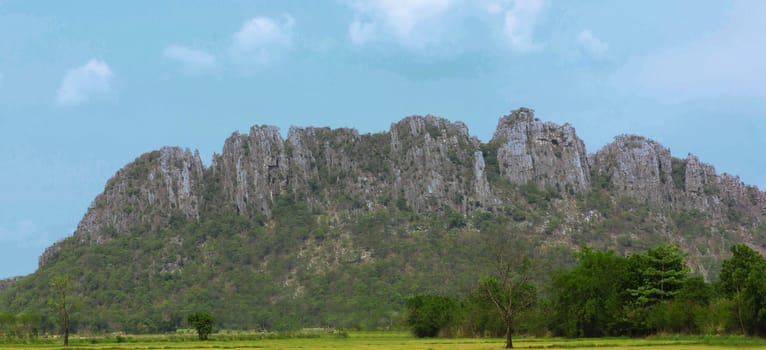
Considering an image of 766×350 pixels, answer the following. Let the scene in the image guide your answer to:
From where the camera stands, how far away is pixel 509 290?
242 ft

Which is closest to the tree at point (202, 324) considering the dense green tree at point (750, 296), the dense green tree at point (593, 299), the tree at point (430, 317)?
the tree at point (430, 317)

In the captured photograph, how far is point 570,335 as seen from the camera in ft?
298

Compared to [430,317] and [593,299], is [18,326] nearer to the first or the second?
[430,317]

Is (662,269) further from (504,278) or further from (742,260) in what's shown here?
(504,278)

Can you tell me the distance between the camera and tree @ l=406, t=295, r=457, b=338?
113125mm

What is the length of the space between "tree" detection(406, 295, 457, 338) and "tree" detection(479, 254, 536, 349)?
14.9 m

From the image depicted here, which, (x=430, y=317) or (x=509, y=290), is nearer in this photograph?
(x=509, y=290)

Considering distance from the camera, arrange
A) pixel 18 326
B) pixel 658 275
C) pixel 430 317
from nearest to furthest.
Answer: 1. pixel 658 275
2. pixel 430 317
3. pixel 18 326

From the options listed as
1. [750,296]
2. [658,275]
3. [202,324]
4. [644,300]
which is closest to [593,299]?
[644,300]

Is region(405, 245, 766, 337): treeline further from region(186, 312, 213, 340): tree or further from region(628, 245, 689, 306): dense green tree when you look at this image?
region(186, 312, 213, 340): tree

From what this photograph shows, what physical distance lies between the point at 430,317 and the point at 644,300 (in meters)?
33.7

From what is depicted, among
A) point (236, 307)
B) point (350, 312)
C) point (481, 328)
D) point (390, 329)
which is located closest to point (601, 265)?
point (481, 328)

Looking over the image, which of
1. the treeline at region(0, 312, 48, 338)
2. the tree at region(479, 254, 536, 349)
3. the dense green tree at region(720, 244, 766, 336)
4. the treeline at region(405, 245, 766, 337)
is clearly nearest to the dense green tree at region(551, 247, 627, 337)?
the treeline at region(405, 245, 766, 337)

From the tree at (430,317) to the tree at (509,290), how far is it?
1487 centimetres
